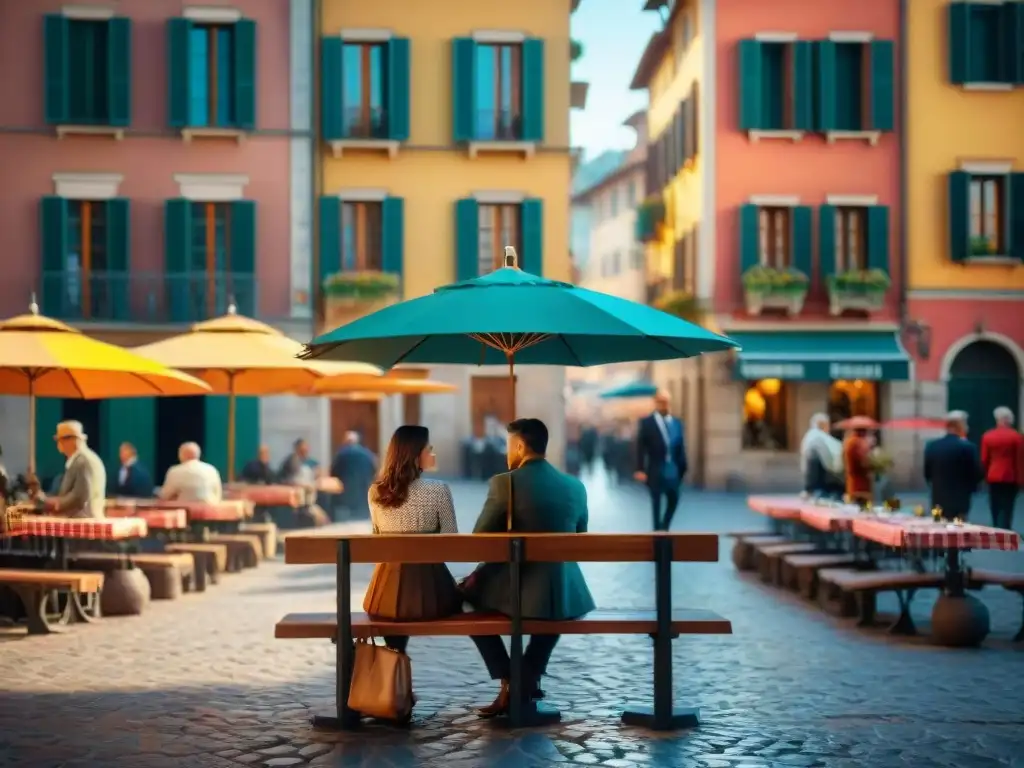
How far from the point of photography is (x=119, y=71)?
1230 inches

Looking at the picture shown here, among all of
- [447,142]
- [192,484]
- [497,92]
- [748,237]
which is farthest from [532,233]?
[192,484]

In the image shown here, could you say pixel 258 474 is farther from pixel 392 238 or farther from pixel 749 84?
pixel 749 84

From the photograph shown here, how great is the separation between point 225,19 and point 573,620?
84.6 feet

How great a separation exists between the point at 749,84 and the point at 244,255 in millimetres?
10728

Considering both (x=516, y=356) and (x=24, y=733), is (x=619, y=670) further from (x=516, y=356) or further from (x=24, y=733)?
(x=24, y=733)

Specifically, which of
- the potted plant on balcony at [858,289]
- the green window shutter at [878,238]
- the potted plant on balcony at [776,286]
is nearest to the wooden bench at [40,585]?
the potted plant on balcony at [776,286]

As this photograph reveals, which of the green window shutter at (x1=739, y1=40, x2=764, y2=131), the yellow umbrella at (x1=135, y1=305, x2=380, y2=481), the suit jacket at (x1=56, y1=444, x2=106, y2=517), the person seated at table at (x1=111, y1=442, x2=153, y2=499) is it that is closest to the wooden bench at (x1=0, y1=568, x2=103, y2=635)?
the suit jacket at (x1=56, y1=444, x2=106, y2=517)

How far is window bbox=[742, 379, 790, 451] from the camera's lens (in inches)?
1312

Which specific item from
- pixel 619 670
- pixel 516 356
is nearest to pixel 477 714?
pixel 619 670

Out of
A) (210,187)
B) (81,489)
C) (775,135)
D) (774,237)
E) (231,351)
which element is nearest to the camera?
(81,489)

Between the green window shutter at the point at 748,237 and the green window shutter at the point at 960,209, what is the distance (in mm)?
3968

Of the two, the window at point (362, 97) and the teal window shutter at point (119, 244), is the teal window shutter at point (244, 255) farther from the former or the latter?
the window at point (362, 97)

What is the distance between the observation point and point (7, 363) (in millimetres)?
12914

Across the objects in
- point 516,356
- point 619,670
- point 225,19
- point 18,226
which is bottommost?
point 619,670
